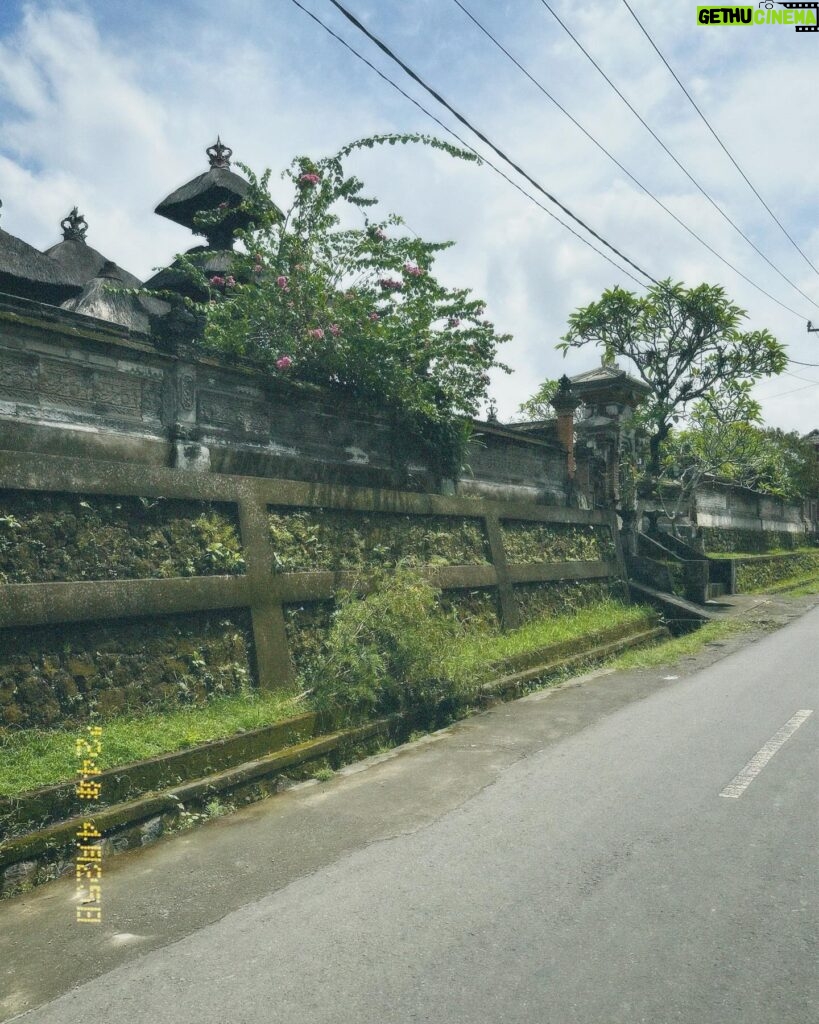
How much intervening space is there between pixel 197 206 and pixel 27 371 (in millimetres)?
14877

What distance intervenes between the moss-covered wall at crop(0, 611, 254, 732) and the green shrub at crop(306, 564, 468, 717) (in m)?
0.78

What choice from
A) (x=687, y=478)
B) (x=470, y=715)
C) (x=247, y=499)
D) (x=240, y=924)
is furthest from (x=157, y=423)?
(x=687, y=478)

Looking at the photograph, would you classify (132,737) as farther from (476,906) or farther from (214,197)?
(214,197)

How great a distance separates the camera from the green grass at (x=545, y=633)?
9.26 meters

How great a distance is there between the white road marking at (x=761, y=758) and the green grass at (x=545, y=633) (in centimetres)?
300

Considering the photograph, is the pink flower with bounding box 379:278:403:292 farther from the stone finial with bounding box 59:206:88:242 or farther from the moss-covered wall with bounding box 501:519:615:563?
the stone finial with bounding box 59:206:88:242

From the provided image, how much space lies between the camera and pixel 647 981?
2979 millimetres

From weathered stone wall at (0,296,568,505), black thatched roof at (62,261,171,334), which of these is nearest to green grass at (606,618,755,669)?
weathered stone wall at (0,296,568,505)

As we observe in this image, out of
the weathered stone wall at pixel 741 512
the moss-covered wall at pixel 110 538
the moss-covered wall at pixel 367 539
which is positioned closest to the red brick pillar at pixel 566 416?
the moss-covered wall at pixel 367 539

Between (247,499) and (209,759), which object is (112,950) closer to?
(209,759)

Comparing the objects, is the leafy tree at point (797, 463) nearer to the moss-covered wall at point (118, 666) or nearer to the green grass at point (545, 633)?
the green grass at point (545, 633)

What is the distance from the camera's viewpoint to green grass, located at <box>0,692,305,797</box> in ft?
15.8

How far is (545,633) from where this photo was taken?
11094 mm
